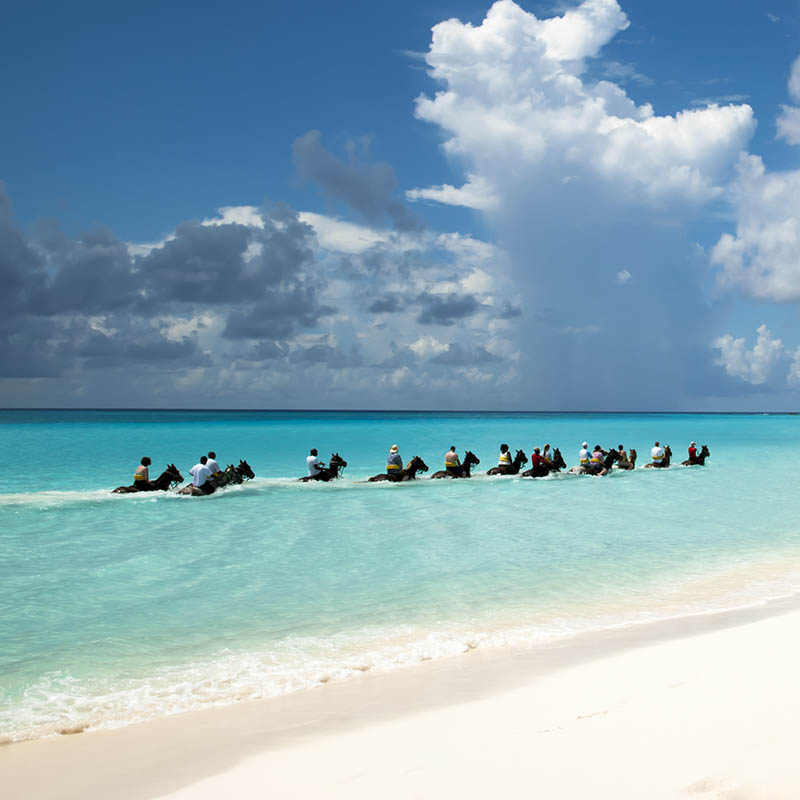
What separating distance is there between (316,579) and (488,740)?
876 centimetres

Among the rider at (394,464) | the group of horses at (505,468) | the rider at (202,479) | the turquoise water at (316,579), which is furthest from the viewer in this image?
the group of horses at (505,468)

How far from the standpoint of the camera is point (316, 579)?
14.4 meters

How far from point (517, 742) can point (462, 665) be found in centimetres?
314

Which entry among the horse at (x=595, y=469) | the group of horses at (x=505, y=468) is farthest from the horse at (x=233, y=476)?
the horse at (x=595, y=469)

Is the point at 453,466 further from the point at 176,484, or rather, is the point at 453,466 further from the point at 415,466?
the point at 176,484

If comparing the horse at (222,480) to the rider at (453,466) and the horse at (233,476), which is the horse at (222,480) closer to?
the horse at (233,476)

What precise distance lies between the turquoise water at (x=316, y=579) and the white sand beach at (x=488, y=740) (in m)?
0.86

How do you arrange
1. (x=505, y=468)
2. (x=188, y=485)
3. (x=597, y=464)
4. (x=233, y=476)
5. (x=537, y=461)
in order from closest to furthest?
1. (x=188, y=485)
2. (x=233, y=476)
3. (x=537, y=461)
4. (x=505, y=468)
5. (x=597, y=464)

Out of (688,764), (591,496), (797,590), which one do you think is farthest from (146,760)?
(591,496)

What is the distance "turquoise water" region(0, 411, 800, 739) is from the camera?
903 cm

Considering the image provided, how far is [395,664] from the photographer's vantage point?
9133 millimetres

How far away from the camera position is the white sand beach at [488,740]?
5086 mm

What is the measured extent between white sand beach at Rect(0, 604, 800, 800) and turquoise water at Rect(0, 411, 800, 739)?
0.86m

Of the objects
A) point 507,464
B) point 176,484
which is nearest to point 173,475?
point 176,484
